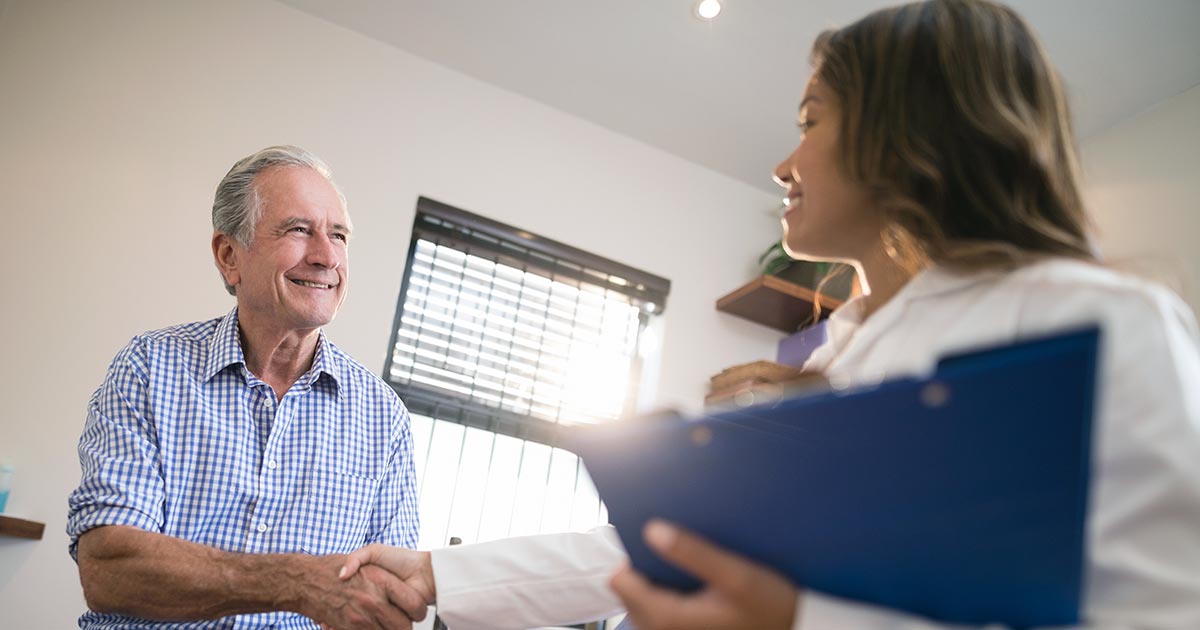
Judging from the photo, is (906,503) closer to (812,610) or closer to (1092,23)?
(812,610)

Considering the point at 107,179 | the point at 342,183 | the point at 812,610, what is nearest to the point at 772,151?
the point at 342,183

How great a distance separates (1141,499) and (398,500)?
163 cm

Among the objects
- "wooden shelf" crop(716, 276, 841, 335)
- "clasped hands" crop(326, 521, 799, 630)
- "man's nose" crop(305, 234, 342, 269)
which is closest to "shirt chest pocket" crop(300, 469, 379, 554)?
"man's nose" crop(305, 234, 342, 269)

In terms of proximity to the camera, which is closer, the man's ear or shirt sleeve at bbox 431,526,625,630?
shirt sleeve at bbox 431,526,625,630

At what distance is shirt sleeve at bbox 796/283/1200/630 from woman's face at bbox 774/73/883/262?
40cm

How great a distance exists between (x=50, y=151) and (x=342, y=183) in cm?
98

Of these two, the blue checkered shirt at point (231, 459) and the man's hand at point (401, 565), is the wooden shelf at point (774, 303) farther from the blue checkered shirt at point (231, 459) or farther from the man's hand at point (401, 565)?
the man's hand at point (401, 565)

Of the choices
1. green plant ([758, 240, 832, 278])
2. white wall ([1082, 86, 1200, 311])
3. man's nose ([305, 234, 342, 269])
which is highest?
white wall ([1082, 86, 1200, 311])

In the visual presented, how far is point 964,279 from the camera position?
0.86 metres

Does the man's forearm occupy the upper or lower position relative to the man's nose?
lower

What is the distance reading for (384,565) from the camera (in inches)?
57.2

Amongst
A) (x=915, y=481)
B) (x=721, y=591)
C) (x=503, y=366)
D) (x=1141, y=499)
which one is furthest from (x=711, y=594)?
(x=503, y=366)

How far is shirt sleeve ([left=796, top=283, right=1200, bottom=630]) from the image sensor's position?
2.01 feet

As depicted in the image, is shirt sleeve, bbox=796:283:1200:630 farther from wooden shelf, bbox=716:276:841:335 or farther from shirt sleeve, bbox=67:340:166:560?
wooden shelf, bbox=716:276:841:335
